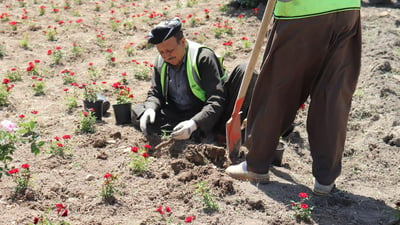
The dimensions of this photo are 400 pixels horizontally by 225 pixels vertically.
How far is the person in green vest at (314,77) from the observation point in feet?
12.1

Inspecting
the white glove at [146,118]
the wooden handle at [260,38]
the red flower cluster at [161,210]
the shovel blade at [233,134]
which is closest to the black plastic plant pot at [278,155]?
the shovel blade at [233,134]

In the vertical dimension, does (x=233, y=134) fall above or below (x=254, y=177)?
above

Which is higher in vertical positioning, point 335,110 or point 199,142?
point 335,110

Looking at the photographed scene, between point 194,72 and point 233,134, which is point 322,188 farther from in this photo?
point 194,72

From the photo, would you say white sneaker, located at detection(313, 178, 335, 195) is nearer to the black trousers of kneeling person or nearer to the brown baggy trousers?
the brown baggy trousers

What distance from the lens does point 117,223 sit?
12.6 feet

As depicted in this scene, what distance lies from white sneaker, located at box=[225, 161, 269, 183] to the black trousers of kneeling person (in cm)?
72

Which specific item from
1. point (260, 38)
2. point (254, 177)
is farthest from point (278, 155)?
point (260, 38)

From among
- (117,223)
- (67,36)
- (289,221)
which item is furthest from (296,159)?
(67,36)

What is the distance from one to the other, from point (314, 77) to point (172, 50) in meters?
1.56

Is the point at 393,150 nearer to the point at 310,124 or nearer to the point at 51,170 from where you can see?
the point at 310,124

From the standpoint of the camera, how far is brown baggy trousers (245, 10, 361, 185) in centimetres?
373

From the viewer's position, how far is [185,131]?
482cm

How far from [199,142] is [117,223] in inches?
63.0
